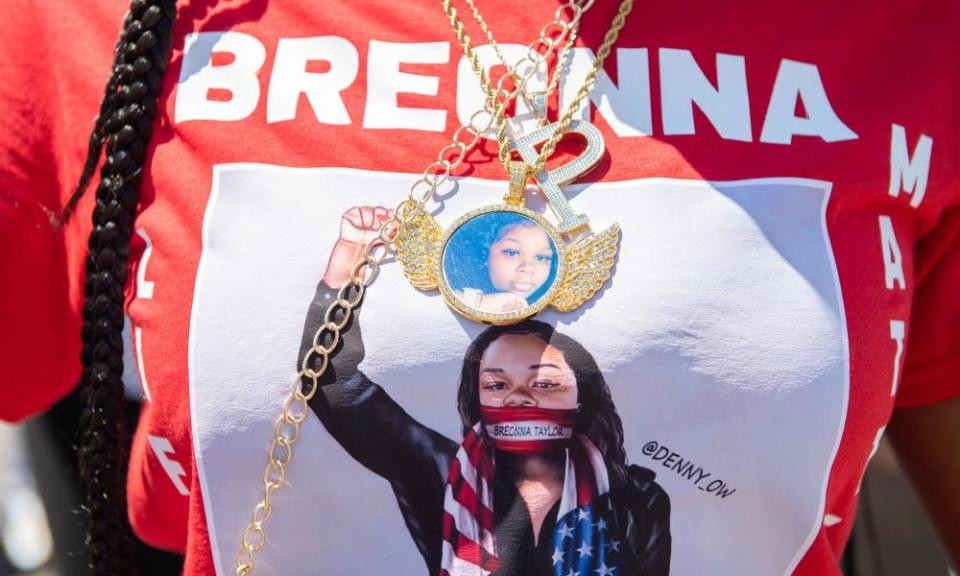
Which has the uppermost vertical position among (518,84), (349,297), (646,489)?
(518,84)

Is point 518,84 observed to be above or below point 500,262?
above

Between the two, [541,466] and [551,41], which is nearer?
[541,466]

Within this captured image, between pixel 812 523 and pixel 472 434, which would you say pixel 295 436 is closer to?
pixel 472 434

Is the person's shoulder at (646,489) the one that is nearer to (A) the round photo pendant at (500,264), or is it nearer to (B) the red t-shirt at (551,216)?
(B) the red t-shirt at (551,216)

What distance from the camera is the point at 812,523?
983 millimetres

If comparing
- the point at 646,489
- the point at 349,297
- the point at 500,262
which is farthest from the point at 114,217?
the point at 646,489

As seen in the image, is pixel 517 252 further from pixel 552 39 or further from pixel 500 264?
pixel 552 39

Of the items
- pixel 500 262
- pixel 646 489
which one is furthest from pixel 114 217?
pixel 646 489

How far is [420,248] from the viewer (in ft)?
3.19

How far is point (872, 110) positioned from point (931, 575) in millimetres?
1262

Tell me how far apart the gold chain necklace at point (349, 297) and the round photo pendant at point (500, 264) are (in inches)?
1.1

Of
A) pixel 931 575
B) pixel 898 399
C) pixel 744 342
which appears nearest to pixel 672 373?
pixel 744 342

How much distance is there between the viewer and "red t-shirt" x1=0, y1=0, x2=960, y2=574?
0.95 metres

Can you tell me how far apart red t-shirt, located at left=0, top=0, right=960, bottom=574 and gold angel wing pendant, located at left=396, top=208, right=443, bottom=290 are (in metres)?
0.01
